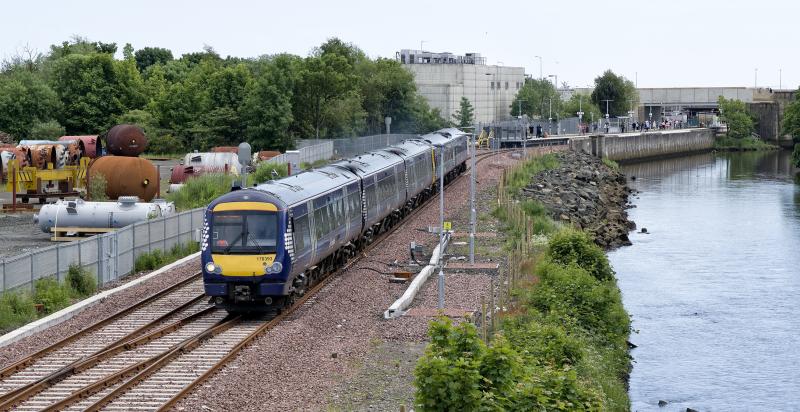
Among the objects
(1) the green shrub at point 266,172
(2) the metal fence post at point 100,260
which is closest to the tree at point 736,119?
(1) the green shrub at point 266,172

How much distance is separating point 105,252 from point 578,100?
144473 mm

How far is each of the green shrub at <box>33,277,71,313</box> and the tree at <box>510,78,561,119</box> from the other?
113 metres

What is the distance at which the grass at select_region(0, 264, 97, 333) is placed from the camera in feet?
92.1

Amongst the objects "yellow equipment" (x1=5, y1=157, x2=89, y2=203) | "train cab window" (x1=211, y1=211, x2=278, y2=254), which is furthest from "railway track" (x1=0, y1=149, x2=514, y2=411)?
"yellow equipment" (x1=5, y1=157, x2=89, y2=203)

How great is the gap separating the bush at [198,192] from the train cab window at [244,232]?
77.2 feet

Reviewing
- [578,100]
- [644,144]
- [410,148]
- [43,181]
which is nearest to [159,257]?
[410,148]

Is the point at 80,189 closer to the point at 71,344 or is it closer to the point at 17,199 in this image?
the point at 17,199

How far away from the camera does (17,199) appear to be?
60469 mm

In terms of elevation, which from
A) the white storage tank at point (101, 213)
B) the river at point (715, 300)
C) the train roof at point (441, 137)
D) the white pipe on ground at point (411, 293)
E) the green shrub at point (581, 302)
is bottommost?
the river at point (715, 300)

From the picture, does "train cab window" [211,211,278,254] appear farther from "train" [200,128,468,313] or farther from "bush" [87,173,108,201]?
"bush" [87,173,108,201]

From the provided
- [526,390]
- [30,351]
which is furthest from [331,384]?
[30,351]

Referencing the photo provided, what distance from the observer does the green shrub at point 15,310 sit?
90.5 ft

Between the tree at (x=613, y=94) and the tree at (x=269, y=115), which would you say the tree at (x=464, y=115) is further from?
the tree at (x=613, y=94)

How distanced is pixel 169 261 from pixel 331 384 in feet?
61.0
